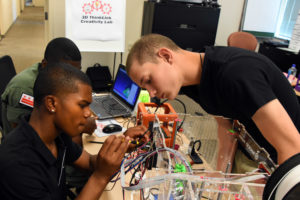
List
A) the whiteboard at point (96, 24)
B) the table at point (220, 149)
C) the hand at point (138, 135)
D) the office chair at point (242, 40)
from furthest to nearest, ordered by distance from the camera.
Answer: the office chair at point (242, 40), the whiteboard at point (96, 24), the hand at point (138, 135), the table at point (220, 149)

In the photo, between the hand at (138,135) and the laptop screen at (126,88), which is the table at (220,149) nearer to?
the hand at (138,135)

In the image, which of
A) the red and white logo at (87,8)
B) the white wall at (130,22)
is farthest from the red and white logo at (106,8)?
the white wall at (130,22)

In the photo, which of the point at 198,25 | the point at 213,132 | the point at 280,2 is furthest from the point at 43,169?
the point at 280,2

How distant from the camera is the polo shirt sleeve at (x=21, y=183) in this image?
838 millimetres

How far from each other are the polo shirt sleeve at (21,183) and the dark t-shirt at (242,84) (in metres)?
0.70

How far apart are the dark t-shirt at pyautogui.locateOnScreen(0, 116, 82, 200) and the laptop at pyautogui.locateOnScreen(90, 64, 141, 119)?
0.74 meters

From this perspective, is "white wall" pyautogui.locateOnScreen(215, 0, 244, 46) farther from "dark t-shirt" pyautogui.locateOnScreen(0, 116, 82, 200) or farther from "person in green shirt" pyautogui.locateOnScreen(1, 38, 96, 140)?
"dark t-shirt" pyautogui.locateOnScreen(0, 116, 82, 200)

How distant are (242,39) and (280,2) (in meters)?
1.45

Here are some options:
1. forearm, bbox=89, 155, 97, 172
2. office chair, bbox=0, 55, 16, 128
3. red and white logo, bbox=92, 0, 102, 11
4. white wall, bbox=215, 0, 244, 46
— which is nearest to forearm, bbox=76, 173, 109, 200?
forearm, bbox=89, 155, 97, 172

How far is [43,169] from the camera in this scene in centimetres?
96

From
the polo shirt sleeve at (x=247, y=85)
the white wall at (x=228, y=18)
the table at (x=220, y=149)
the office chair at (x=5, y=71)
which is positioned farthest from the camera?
the white wall at (x=228, y=18)

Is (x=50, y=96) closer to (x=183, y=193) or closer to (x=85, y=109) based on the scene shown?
(x=85, y=109)

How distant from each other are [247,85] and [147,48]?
39cm

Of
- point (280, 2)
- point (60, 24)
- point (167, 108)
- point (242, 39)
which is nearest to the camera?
point (167, 108)
